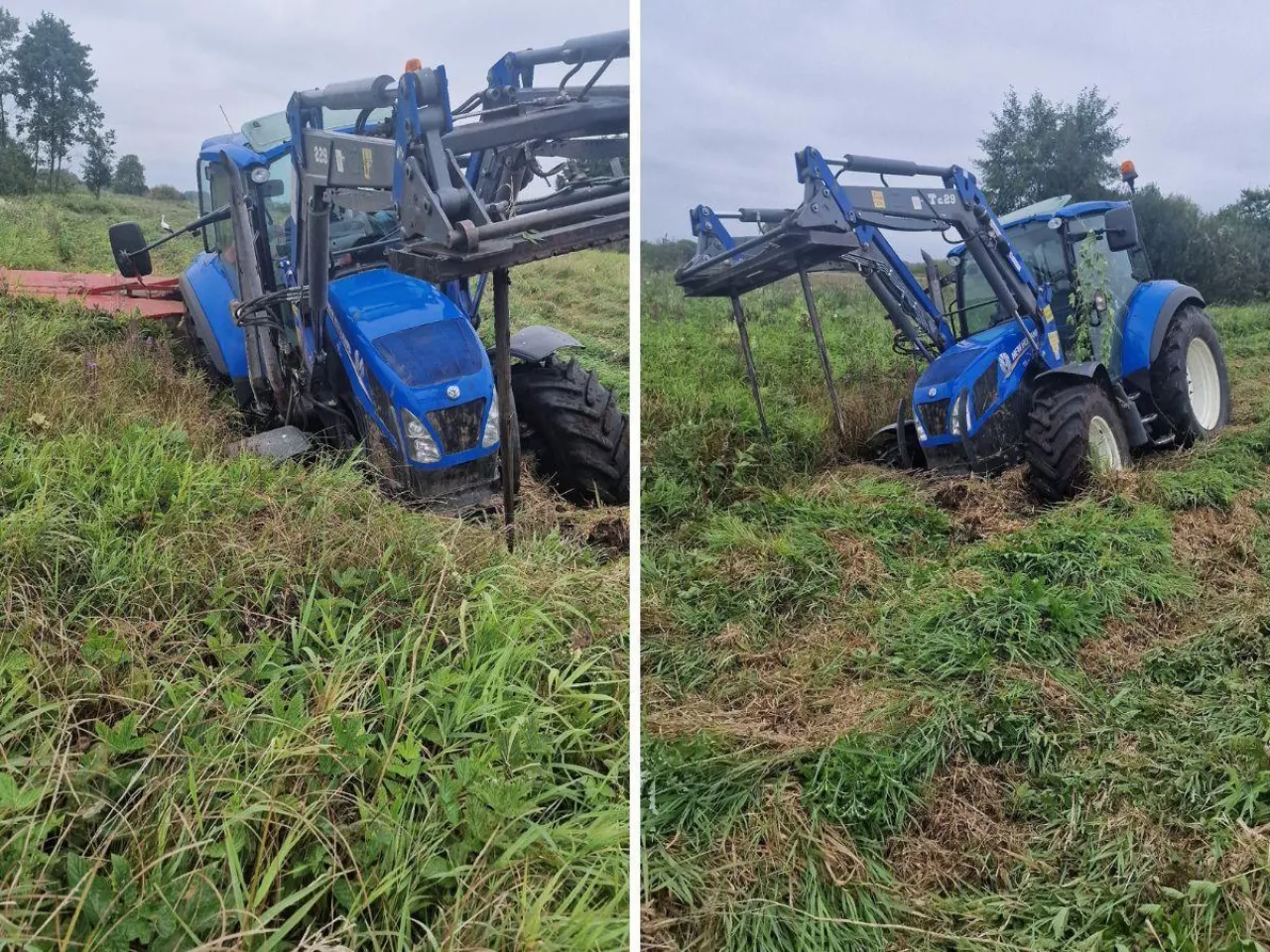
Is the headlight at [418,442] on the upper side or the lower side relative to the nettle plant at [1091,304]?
lower

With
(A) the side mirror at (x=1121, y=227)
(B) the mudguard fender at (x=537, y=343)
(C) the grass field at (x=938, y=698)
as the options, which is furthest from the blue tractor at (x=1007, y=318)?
(B) the mudguard fender at (x=537, y=343)

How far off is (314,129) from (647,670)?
220cm

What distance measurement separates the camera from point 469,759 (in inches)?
65.1

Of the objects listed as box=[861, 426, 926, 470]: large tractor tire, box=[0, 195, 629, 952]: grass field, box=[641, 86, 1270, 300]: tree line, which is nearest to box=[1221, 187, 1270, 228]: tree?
box=[641, 86, 1270, 300]: tree line

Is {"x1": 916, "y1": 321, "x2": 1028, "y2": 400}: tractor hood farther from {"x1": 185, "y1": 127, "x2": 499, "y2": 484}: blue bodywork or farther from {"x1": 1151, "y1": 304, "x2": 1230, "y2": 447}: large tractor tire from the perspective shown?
{"x1": 185, "y1": 127, "x2": 499, "y2": 484}: blue bodywork

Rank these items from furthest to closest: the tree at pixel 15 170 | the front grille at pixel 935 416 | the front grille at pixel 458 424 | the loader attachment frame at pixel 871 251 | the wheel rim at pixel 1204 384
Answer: the tree at pixel 15 170, the wheel rim at pixel 1204 384, the front grille at pixel 935 416, the loader attachment frame at pixel 871 251, the front grille at pixel 458 424

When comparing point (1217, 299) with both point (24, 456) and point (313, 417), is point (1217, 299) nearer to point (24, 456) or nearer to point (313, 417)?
point (313, 417)

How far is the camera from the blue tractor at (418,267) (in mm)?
2385

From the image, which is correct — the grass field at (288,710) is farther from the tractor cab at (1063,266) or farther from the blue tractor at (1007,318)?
the tractor cab at (1063,266)

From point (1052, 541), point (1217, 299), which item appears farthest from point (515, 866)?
point (1217, 299)

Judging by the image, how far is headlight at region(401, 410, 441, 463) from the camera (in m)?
3.01

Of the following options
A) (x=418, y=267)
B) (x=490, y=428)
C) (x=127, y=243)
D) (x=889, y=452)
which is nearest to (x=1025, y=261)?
(x=889, y=452)

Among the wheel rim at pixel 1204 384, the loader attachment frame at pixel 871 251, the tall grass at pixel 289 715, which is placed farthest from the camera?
the wheel rim at pixel 1204 384

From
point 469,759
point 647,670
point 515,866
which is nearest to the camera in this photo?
point 515,866
